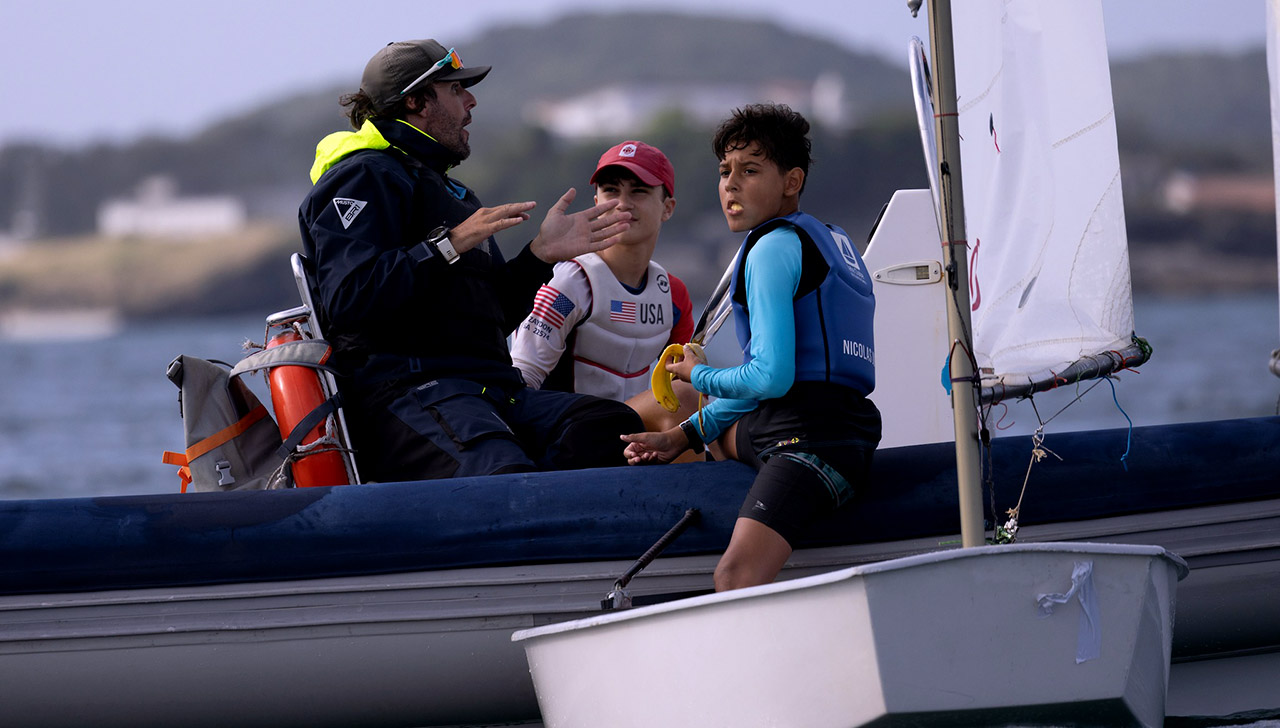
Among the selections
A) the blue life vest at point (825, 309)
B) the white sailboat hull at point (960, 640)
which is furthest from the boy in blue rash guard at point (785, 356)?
the white sailboat hull at point (960, 640)

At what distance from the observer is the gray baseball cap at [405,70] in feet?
13.7

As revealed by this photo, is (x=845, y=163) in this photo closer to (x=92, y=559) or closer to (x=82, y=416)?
(x=82, y=416)

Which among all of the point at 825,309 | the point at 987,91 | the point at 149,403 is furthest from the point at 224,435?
the point at 149,403

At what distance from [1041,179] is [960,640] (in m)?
1.83

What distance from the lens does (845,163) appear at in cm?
7150

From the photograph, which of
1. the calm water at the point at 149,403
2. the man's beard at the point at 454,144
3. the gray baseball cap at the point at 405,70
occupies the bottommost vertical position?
the calm water at the point at 149,403

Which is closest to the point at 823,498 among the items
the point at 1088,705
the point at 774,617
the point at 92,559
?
the point at 774,617

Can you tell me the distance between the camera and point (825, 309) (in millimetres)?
3354

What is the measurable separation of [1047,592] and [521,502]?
1.51 metres

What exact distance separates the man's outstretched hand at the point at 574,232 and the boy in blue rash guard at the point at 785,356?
20.6 inches

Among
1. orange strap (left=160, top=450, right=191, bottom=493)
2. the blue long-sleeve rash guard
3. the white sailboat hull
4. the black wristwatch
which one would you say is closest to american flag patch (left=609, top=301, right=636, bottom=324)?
the black wristwatch

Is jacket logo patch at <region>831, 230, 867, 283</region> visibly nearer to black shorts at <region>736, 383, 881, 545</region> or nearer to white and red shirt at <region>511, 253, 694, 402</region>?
black shorts at <region>736, 383, 881, 545</region>

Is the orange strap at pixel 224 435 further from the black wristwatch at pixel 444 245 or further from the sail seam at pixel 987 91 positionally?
the sail seam at pixel 987 91

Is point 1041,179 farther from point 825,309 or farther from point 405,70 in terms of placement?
point 405,70
